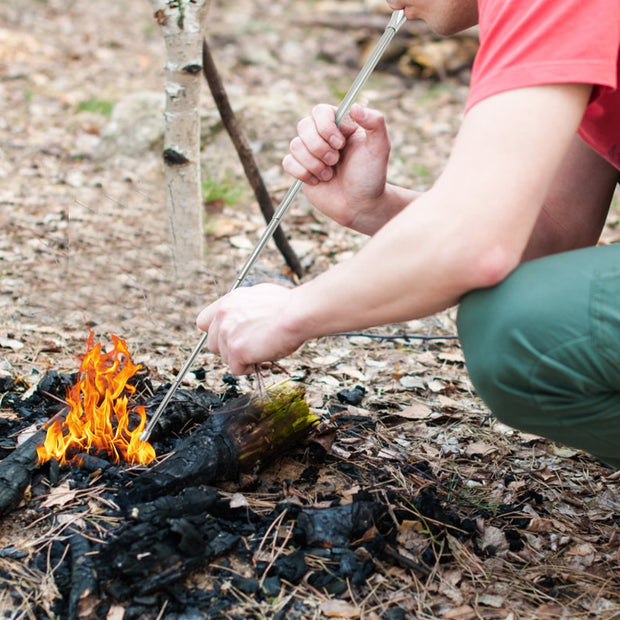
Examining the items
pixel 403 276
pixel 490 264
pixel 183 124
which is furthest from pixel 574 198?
pixel 183 124

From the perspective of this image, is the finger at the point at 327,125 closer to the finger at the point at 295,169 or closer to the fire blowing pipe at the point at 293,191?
the fire blowing pipe at the point at 293,191

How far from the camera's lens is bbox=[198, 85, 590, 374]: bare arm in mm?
1458

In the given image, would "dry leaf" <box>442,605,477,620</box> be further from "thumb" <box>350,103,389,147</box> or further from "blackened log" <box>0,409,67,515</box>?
"thumb" <box>350,103,389,147</box>

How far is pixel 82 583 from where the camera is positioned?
180 cm

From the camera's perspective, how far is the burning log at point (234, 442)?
2074 mm

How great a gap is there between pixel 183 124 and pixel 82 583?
256cm

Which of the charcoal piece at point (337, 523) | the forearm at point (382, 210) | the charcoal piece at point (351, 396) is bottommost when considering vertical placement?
the charcoal piece at point (351, 396)

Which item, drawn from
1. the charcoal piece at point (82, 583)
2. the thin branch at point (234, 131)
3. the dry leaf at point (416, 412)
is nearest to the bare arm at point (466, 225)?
the charcoal piece at point (82, 583)

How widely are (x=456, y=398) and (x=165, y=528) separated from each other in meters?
1.66

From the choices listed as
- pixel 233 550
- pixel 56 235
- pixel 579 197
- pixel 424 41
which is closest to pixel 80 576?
pixel 233 550

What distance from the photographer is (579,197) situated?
96.0 inches

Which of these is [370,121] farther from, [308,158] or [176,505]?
[176,505]

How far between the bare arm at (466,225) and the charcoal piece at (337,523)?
66 cm

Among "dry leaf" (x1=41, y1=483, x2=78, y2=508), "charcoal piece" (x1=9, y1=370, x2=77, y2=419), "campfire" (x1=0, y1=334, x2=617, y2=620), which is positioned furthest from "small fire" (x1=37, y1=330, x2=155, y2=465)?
"charcoal piece" (x1=9, y1=370, x2=77, y2=419)
